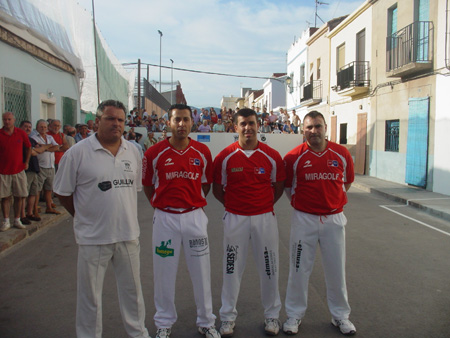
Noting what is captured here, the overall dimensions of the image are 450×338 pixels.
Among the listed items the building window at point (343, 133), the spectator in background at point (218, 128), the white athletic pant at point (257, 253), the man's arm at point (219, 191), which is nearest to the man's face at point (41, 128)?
the man's arm at point (219, 191)

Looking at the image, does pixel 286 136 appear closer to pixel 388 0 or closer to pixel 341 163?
pixel 388 0

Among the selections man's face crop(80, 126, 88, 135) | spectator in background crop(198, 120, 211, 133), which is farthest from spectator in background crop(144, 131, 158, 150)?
man's face crop(80, 126, 88, 135)

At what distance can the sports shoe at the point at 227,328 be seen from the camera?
349cm

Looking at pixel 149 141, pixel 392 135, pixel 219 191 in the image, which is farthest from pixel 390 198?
pixel 219 191

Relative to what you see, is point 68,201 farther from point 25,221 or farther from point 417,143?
point 417,143

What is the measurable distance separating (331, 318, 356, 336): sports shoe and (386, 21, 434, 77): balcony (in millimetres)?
11696

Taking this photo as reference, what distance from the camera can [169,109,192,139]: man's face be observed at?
3617 mm

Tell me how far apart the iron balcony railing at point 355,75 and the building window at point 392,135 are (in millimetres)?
2571

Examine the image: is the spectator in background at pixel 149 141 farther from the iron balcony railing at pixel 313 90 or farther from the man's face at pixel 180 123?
the man's face at pixel 180 123

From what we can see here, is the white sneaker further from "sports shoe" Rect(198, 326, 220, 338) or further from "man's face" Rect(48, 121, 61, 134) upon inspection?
"man's face" Rect(48, 121, 61, 134)

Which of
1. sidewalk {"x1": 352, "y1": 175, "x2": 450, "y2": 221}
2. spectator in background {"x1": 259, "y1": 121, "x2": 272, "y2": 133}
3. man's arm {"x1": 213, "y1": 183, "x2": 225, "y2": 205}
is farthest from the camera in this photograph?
spectator in background {"x1": 259, "y1": 121, "x2": 272, "y2": 133}

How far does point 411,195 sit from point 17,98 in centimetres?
1124

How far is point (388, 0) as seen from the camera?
15.9 m

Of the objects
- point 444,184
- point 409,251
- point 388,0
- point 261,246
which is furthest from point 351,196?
point 261,246
